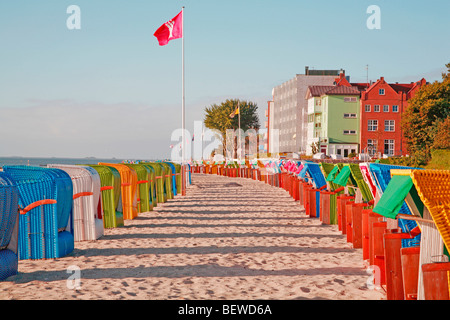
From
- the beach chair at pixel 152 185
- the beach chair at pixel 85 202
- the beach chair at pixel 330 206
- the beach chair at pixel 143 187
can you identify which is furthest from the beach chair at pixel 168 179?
the beach chair at pixel 85 202

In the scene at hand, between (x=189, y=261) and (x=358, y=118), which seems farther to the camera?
(x=358, y=118)

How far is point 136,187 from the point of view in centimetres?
1443

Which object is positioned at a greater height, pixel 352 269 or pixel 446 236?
pixel 446 236

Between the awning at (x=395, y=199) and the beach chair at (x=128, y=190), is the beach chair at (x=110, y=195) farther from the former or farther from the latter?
the awning at (x=395, y=199)

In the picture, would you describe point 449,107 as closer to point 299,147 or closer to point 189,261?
point 299,147

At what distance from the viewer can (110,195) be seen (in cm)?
1158

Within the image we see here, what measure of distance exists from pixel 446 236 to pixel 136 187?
1119 centimetres

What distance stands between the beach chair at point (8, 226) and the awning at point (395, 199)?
4.99 meters

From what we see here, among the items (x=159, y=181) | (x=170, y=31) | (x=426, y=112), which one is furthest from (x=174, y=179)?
(x=426, y=112)

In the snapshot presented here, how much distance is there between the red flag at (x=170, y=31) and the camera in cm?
2503

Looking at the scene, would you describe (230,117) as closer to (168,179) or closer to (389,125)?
(389,125)

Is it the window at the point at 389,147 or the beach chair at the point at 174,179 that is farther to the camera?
the window at the point at 389,147
